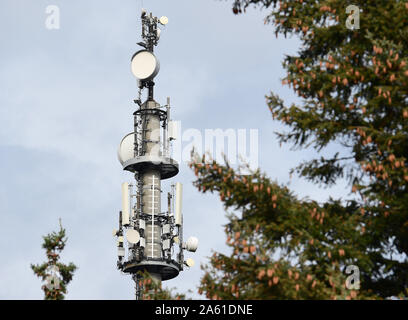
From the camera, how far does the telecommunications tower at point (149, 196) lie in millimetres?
47594

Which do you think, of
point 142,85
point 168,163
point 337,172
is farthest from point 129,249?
point 337,172

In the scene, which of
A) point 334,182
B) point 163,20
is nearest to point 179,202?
point 163,20

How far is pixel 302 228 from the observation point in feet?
48.0

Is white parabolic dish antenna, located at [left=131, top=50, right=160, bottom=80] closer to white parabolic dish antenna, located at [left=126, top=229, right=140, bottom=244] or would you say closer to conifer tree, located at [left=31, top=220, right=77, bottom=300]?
white parabolic dish antenna, located at [left=126, top=229, right=140, bottom=244]

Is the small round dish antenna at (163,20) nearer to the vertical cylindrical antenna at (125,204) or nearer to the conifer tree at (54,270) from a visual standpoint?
the vertical cylindrical antenna at (125,204)

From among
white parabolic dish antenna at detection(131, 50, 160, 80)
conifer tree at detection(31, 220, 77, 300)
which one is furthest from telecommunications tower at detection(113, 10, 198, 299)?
conifer tree at detection(31, 220, 77, 300)

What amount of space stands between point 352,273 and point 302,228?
4.22ft

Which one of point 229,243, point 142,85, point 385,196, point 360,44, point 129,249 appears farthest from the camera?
point 142,85

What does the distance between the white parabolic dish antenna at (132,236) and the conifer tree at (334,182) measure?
30.7 m

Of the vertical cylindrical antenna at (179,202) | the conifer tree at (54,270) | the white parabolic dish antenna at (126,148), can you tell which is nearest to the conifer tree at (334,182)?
the conifer tree at (54,270)

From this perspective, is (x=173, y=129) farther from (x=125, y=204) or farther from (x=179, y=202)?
(x=125, y=204)

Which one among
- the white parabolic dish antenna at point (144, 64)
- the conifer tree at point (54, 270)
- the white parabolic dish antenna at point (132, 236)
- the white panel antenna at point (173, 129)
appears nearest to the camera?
the conifer tree at point (54, 270)

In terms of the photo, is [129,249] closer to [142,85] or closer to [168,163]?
[168,163]
